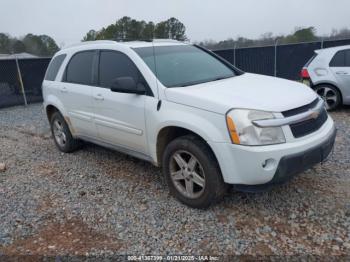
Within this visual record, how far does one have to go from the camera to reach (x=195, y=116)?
3193 mm

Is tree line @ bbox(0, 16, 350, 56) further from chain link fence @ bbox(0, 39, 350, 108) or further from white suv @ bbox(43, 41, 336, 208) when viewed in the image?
white suv @ bbox(43, 41, 336, 208)

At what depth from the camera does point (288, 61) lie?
13.4 meters

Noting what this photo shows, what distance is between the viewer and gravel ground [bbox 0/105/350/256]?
291 cm

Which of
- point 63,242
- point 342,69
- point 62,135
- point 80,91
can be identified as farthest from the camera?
point 342,69

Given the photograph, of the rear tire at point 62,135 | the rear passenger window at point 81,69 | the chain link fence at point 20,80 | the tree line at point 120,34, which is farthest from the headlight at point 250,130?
the tree line at point 120,34

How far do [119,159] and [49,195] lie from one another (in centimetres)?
131

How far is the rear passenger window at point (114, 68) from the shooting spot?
395cm

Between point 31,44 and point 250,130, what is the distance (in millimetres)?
29298

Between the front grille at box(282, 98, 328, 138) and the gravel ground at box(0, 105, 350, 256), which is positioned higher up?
the front grille at box(282, 98, 328, 138)

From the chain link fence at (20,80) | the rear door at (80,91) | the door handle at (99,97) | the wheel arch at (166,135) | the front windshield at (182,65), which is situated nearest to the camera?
the wheel arch at (166,135)

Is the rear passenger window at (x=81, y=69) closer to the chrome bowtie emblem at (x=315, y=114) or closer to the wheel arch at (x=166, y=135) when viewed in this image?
the wheel arch at (x=166, y=135)

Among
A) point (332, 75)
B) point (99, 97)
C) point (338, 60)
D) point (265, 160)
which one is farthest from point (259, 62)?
point (265, 160)

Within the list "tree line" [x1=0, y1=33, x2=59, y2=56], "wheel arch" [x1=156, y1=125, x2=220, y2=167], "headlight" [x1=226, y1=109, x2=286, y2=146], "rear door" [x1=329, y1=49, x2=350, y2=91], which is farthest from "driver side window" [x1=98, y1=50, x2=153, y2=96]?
"tree line" [x1=0, y1=33, x2=59, y2=56]

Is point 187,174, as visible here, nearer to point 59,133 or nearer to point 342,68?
point 59,133
